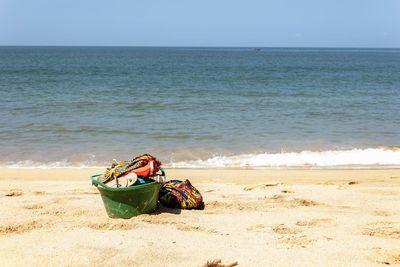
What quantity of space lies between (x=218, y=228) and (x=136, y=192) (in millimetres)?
1101

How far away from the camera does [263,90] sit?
86.6 ft

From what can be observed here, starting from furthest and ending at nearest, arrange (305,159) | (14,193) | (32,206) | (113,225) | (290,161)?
(305,159), (290,161), (14,193), (32,206), (113,225)

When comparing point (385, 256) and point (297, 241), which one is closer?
point (385, 256)

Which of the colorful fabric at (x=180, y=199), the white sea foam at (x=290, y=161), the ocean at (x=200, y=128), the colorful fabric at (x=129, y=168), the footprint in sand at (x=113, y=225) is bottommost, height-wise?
the white sea foam at (x=290, y=161)

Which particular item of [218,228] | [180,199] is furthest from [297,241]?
[180,199]

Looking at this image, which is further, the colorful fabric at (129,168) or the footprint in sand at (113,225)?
the colorful fabric at (129,168)

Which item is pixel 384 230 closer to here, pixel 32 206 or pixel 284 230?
pixel 284 230

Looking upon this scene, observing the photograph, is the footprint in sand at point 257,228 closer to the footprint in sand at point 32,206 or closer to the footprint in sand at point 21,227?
the footprint in sand at point 21,227

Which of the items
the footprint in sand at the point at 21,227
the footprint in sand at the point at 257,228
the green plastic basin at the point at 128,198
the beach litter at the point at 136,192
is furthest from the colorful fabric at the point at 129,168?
the footprint in sand at the point at 257,228

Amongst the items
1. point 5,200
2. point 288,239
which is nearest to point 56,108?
point 5,200

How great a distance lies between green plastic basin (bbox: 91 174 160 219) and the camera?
19.4 feet

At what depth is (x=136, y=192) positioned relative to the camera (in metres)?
5.96

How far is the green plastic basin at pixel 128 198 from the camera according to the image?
5906 millimetres

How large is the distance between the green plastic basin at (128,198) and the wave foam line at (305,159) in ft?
15.2
